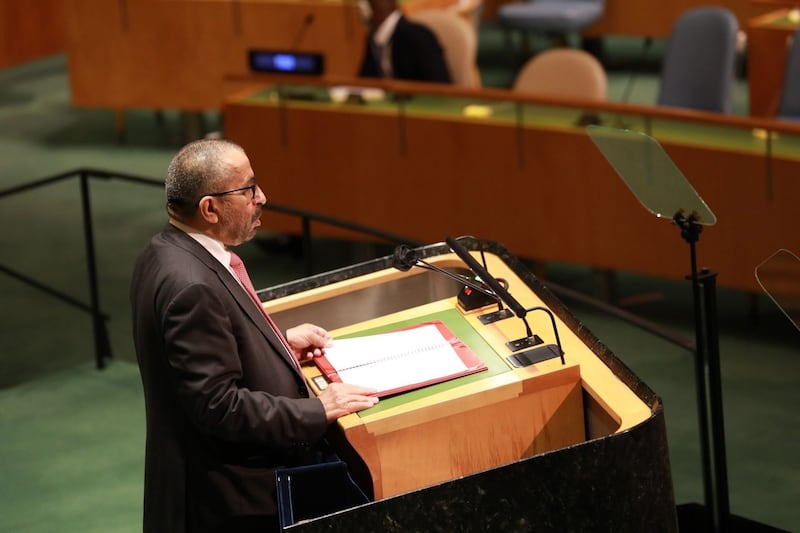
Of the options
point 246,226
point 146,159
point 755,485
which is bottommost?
point 755,485

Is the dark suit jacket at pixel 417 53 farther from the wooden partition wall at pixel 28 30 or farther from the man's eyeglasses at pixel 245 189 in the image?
the wooden partition wall at pixel 28 30

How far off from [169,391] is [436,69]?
4063 mm

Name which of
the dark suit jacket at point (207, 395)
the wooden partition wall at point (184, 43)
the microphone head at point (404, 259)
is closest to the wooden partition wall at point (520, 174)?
the wooden partition wall at point (184, 43)

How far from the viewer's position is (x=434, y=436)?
2488 millimetres

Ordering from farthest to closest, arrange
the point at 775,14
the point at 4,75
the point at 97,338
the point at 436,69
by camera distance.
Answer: the point at 4,75 → the point at 775,14 → the point at 436,69 → the point at 97,338

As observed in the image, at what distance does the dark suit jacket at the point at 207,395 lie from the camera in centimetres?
240

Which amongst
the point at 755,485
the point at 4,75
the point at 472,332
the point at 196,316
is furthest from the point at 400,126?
the point at 4,75

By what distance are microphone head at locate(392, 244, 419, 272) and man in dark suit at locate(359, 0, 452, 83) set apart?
11.4 ft

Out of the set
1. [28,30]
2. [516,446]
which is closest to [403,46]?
[516,446]

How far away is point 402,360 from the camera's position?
8.71 ft

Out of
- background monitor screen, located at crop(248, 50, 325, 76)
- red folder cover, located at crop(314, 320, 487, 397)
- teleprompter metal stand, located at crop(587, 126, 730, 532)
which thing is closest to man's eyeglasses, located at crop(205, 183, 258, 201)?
red folder cover, located at crop(314, 320, 487, 397)

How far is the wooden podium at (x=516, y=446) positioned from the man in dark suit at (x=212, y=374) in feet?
0.40

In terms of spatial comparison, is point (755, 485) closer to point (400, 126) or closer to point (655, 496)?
point (655, 496)

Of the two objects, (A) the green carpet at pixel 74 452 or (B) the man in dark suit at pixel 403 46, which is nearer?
(A) the green carpet at pixel 74 452
